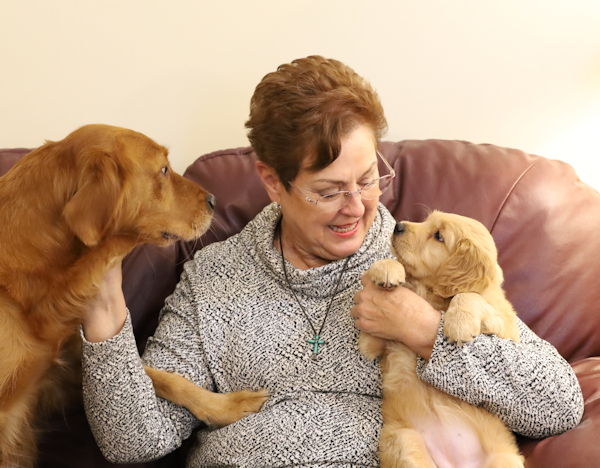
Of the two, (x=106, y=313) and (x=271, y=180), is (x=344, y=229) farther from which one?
(x=106, y=313)

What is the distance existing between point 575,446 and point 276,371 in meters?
0.82

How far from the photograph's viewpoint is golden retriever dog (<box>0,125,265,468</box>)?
1.40m

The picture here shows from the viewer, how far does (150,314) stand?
2098mm

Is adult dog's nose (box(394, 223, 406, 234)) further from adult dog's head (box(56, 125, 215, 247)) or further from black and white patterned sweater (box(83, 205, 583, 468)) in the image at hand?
adult dog's head (box(56, 125, 215, 247))

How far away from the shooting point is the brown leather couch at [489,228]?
190 centimetres

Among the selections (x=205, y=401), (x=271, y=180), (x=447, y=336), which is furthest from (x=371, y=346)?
(x=271, y=180)

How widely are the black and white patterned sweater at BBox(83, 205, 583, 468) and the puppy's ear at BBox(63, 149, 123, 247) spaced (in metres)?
0.34

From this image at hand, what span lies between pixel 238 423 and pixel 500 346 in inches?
29.7

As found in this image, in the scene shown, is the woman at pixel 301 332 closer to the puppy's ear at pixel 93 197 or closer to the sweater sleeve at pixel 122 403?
the sweater sleeve at pixel 122 403

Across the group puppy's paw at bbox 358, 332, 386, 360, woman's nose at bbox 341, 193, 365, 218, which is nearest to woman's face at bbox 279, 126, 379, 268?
woman's nose at bbox 341, 193, 365, 218

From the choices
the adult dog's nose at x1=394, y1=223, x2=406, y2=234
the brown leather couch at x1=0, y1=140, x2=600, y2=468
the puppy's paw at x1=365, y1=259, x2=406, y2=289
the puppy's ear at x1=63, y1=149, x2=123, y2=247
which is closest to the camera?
the puppy's ear at x1=63, y1=149, x2=123, y2=247

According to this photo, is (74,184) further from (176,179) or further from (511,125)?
(511,125)

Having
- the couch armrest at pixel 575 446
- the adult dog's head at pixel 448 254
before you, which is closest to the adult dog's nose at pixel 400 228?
the adult dog's head at pixel 448 254

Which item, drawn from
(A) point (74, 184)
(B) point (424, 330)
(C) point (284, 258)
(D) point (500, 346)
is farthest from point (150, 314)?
(D) point (500, 346)
